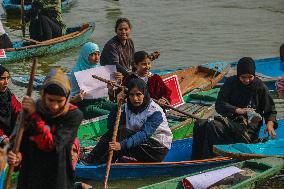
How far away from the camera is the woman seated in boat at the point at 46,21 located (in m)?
14.8

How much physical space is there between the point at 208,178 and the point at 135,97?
3.88 feet

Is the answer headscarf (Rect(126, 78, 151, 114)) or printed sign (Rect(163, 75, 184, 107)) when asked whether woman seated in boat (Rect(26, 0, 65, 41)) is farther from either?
headscarf (Rect(126, 78, 151, 114))

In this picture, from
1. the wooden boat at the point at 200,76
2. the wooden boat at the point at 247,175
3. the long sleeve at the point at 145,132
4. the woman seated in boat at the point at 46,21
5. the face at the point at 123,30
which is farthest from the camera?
the woman seated in boat at the point at 46,21

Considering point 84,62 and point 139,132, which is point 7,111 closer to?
point 139,132

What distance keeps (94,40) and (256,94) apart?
35.1 feet

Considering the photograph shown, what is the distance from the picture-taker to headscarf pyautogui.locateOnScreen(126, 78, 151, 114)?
6.79m

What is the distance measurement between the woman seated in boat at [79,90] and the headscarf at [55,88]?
14.5ft

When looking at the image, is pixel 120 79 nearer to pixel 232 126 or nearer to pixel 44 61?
pixel 232 126

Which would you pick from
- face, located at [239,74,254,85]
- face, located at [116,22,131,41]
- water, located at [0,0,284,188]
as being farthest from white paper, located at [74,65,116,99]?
water, located at [0,0,284,188]

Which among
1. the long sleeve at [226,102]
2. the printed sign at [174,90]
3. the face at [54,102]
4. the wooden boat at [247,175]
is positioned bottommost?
the wooden boat at [247,175]

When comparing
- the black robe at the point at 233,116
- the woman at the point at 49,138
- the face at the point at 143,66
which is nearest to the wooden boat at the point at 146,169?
the black robe at the point at 233,116

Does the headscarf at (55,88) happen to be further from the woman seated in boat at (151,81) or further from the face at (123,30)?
the face at (123,30)

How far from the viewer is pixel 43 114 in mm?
4297

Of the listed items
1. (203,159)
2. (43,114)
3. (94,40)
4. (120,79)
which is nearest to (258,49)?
(94,40)
